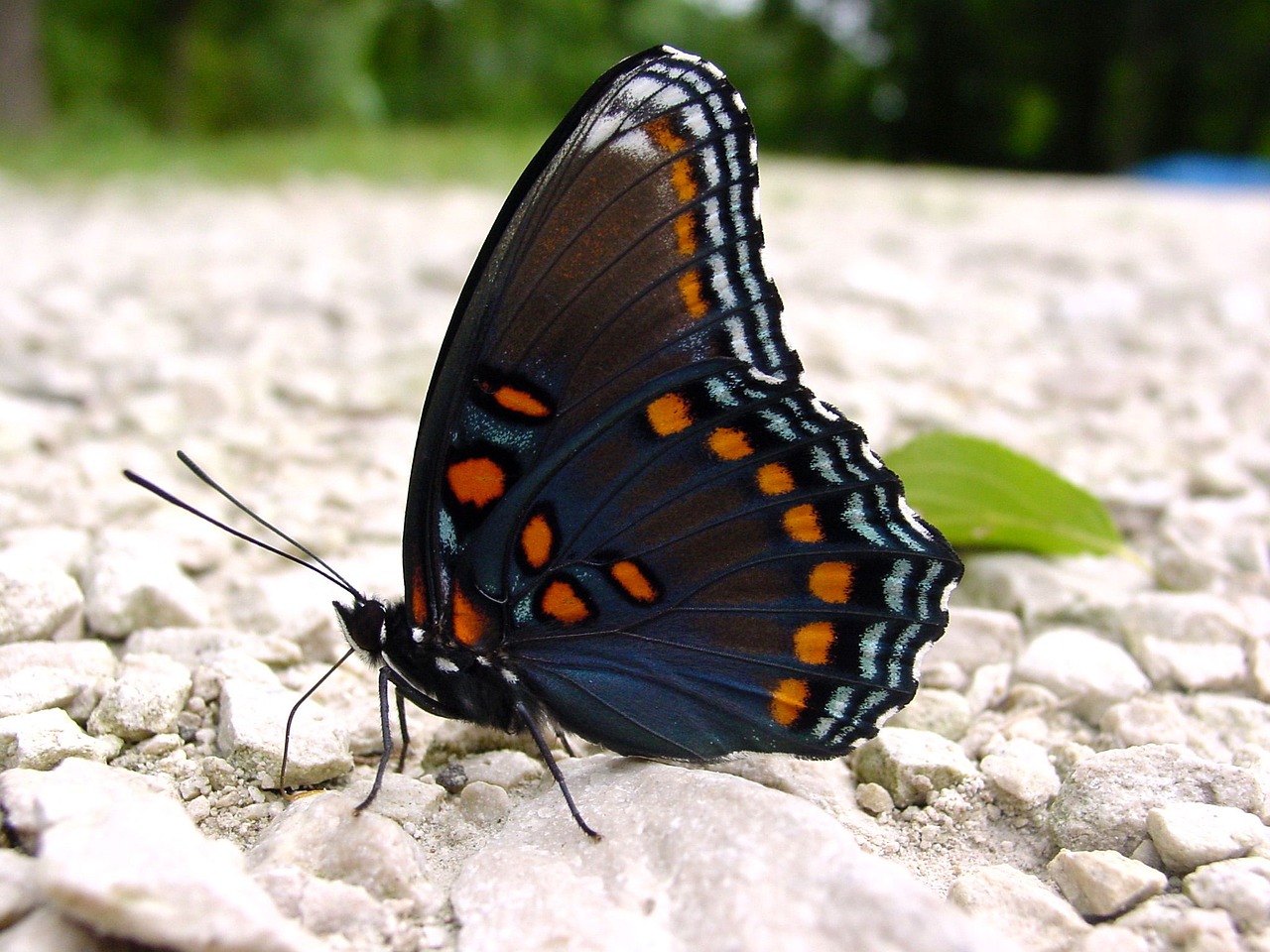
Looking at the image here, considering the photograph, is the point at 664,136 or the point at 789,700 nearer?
the point at 664,136

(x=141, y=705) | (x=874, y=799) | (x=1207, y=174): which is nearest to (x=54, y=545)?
(x=141, y=705)

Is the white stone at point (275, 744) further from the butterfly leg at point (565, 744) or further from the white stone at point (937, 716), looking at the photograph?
the white stone at point (937, 716)

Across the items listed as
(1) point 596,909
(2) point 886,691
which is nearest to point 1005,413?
(2) point 886,691

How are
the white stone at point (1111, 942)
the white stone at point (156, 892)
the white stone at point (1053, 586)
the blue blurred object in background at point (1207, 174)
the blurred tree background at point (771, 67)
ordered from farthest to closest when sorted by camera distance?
the blurred tree background at point (771, 67)
the blue blurred object in background at point (1207, 174)
the white stone at point (1053, 586)
the white stone at point (1111, 942)
the white stone at point (156, 892)

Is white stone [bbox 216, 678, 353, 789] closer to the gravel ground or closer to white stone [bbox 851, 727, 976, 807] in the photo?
the gravel ground

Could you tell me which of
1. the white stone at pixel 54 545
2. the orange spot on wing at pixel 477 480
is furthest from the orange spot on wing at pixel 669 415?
the white stone at pixel 54 545

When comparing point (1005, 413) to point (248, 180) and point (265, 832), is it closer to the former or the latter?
point (265, 832)

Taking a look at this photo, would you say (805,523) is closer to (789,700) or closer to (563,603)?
(789,700)
